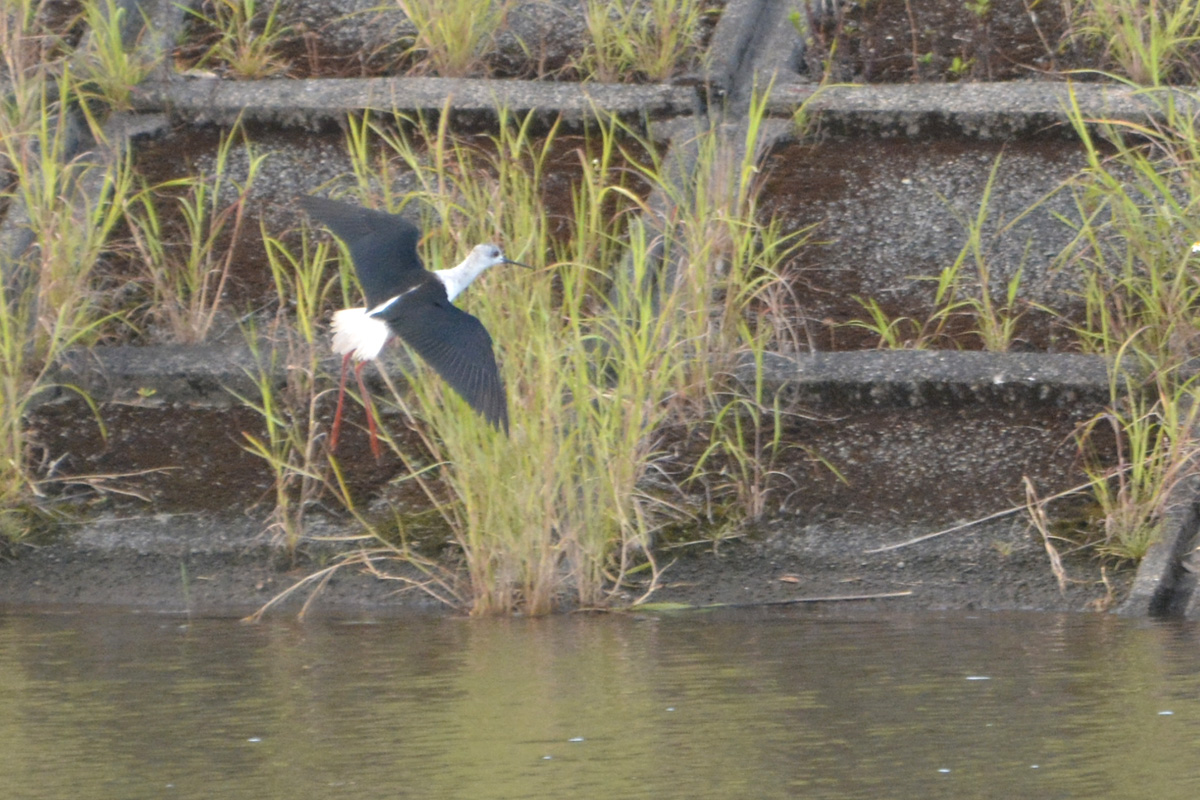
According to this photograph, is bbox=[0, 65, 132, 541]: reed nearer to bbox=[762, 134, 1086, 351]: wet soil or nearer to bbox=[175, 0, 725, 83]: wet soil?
bbox=[175, 0, 725, 83]: wet soil

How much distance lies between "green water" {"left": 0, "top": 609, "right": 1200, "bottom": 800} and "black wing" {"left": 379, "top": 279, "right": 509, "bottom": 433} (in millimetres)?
544

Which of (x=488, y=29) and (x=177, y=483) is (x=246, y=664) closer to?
(x=177, y=483)

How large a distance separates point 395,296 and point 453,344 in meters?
0.46

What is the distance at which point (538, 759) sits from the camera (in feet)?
9.42

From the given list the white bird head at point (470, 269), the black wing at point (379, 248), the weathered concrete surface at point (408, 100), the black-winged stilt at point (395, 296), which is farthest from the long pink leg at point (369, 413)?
the weathered concrete surface at point (408, 100)

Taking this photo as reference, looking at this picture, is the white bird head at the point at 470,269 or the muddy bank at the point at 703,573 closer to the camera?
the muddy bank at the point at 703,573

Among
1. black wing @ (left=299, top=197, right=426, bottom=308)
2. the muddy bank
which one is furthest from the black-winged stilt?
the muddy bank

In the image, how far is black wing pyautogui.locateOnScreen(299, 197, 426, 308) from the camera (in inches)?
189

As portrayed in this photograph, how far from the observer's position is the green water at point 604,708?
9.02ft

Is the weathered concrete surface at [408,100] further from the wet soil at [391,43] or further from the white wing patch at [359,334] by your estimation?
the white wing patch at [359,334]

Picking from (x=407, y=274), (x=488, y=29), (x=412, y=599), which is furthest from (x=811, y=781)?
(x=488, y=29)

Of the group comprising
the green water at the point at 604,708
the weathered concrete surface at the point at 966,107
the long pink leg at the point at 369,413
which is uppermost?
the weathered concrete surface at the point at 966,107

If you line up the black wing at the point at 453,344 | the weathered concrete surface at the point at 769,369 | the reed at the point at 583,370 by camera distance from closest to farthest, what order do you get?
the black wing at the point at 453,344 < the reed at the point at 583,370 < the weathered concrete surface at the point at 769,369

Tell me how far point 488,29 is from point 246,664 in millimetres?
3622
